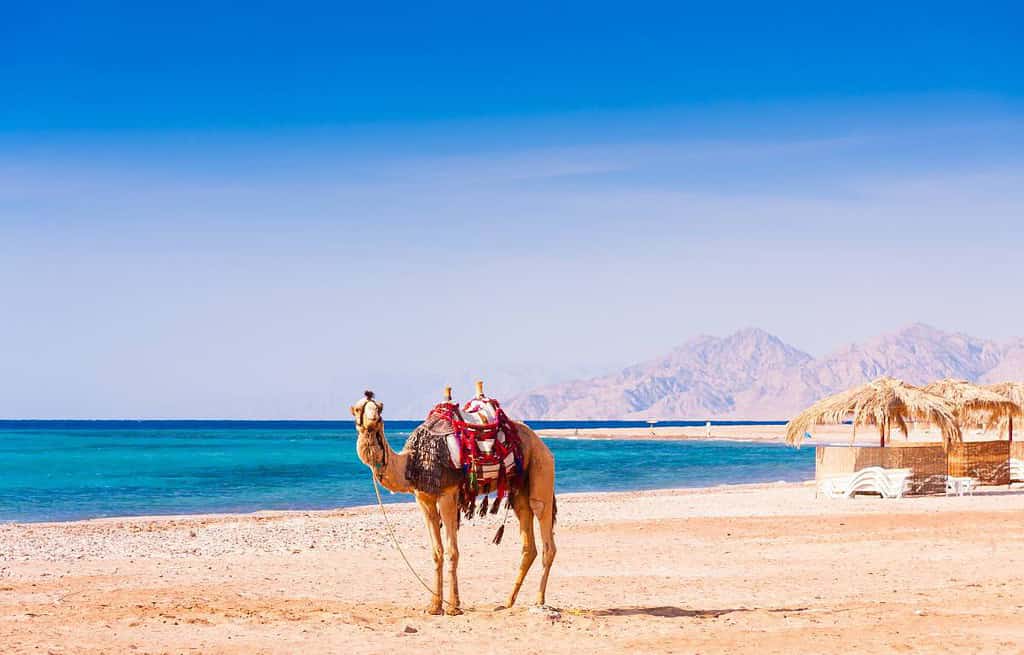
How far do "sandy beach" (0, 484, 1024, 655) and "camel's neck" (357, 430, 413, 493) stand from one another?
1302 mm

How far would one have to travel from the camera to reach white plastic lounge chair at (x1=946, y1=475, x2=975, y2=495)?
25.9 m

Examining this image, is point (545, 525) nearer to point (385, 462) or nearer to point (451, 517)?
point (451, 517)

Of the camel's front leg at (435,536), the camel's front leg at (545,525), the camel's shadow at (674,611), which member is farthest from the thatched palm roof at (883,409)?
the camel's front leg at (435,536)

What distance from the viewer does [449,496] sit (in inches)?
402

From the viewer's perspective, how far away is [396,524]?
72.4 feet

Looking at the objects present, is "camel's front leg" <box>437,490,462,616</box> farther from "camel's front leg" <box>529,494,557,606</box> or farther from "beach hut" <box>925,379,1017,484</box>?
"beach hut" <box>925,379,1017,484</box>

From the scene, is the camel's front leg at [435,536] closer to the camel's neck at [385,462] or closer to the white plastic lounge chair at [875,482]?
the camel's neck at [385,462]

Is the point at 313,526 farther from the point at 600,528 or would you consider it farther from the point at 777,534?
the point at 777,534

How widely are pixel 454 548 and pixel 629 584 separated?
3.47m

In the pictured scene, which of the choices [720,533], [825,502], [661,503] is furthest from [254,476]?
[720,533]

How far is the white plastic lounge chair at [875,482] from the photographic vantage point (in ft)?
82.3

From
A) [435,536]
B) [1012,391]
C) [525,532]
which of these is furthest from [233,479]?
[435,536]

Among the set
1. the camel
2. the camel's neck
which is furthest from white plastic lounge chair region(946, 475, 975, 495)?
the camel's neck

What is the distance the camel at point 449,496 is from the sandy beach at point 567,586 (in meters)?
0.38
